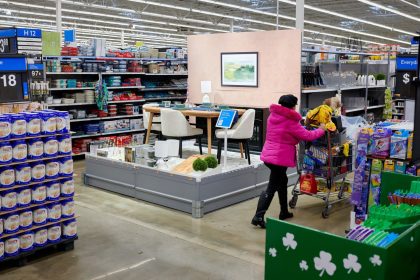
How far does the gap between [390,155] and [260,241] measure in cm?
163

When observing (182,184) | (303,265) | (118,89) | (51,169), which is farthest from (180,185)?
(118,89)

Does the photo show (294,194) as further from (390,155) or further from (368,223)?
(368,223)

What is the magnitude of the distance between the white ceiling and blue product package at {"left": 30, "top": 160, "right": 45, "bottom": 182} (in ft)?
44.6

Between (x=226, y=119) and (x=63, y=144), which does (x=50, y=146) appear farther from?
(x=226, y=119)

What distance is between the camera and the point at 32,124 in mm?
4375

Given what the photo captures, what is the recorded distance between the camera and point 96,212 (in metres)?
6.09

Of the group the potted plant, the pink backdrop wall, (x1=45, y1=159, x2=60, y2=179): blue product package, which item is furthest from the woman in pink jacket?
the potted plant

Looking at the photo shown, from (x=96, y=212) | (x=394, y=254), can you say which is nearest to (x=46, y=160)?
(x=96, y=212)

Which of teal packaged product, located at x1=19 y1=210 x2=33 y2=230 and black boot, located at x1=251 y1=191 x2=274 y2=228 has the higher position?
teal packaged product, located at x1=19 y1=210 x2=33 y2=230

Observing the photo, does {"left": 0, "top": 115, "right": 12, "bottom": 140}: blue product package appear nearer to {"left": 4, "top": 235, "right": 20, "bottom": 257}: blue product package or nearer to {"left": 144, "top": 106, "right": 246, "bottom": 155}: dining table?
{"left": 4, "top": 235, "right": 20, "bottom": 257}: blue product package

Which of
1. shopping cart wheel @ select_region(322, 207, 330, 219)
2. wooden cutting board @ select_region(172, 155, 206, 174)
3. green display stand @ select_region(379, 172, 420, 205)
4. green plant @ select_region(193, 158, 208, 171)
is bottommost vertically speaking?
shopping cart wheel @ select_region(322, 207, 330, 219)

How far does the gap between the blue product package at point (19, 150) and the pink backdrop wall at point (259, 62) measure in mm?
5803

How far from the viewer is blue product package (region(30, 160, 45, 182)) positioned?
4.43 meters

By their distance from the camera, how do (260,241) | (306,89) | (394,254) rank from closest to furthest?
(394,254)
(260,241)
(306,89)
